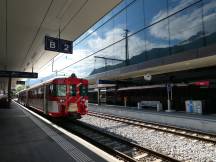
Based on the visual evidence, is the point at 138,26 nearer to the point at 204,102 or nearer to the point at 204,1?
the point at 204,1

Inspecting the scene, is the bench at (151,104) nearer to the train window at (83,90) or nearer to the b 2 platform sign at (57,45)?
the train window at (83,90)

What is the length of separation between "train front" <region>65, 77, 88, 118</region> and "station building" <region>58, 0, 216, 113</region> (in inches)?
189

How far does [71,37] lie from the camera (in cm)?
1551

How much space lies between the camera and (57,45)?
43.0ft

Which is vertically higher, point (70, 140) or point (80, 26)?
point (80, 26)

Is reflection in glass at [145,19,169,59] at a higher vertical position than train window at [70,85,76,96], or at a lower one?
higher

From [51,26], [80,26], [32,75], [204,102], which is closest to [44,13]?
[51,26]

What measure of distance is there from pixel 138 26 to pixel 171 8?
4.10 m

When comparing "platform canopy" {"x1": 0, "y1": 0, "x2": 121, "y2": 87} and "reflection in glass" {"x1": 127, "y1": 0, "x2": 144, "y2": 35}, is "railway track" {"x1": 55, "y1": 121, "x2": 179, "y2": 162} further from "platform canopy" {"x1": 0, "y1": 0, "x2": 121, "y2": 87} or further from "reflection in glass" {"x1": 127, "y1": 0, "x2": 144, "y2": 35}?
"reflection in glass" {"x1": 127, "y1": 0, "x2": 144, "y2": 35}

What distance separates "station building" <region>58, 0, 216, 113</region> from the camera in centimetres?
1281

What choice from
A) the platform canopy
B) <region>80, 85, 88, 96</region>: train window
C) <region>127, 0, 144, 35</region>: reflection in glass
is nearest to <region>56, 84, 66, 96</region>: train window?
<region>80, 85, 88, 96</region>: train window

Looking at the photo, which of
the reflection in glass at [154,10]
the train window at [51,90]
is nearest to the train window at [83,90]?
the train window at [51,90]

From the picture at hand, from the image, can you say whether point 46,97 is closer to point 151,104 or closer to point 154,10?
point 151,104

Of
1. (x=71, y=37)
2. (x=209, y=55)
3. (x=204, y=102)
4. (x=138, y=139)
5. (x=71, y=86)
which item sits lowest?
(x=138, y=139)
